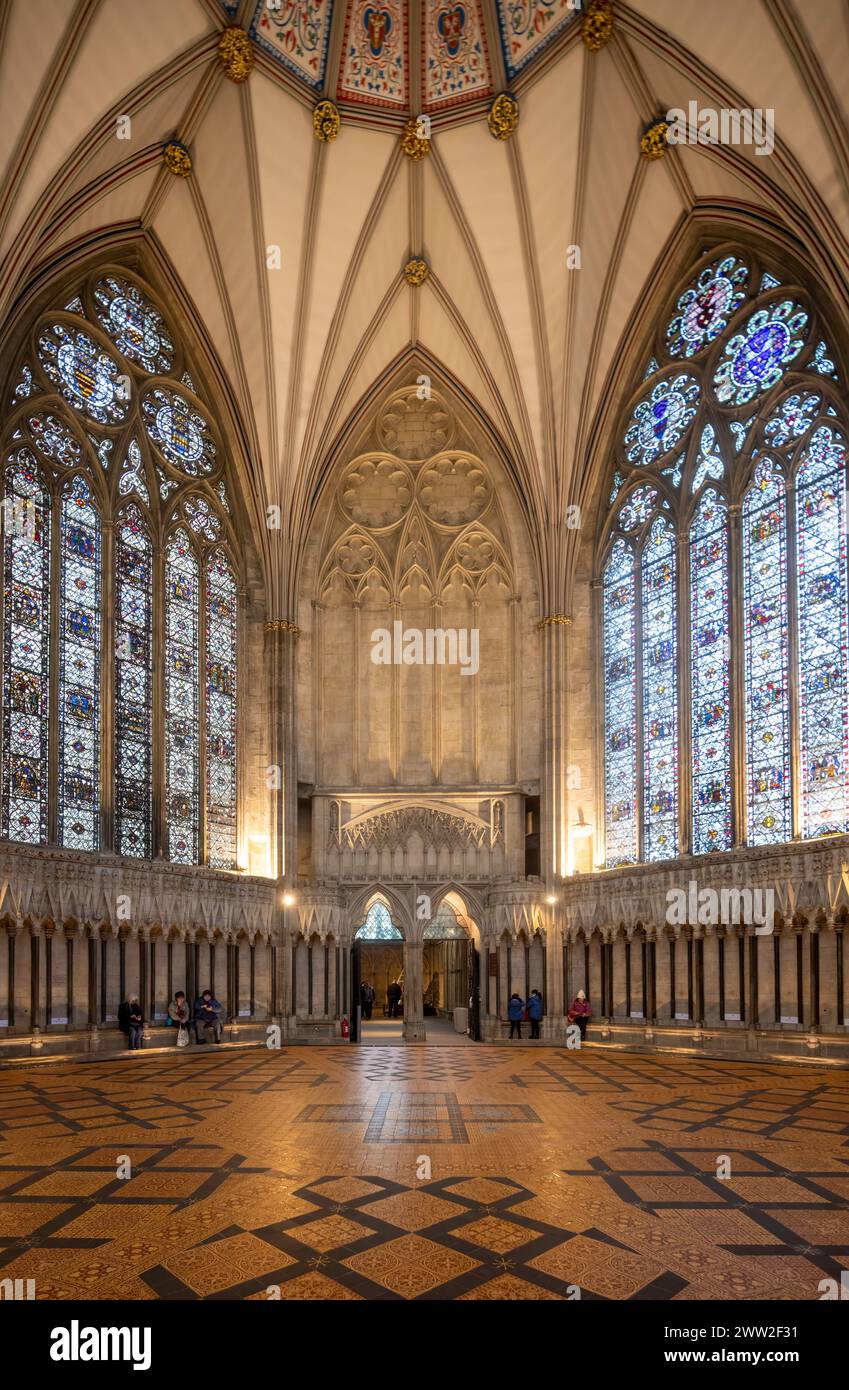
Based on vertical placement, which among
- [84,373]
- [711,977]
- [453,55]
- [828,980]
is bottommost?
[711,977]

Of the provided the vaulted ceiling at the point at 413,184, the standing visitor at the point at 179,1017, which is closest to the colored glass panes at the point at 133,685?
the standing visitor at the point at 179,1017

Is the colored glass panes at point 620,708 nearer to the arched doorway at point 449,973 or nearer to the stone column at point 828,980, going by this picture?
the arched doorway at point 449,973

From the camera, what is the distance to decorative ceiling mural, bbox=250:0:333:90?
19234mm

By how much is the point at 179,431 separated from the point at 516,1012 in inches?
604

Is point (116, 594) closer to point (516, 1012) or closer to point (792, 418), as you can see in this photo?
point (516, 1012)

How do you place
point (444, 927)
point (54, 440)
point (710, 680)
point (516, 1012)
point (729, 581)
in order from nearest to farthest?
point (54, 440) < point (729, 581) < point (710, 680) < point (516, 1012) < point (444, 927)

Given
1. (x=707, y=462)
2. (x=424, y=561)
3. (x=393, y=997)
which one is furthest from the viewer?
(x=393, y=997)

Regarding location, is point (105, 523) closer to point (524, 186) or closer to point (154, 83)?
point (154, 83)

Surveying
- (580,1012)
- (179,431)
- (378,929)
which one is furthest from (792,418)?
(378,929)

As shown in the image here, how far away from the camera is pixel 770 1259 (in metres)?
6.09

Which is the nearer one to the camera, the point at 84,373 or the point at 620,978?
the point at 84,373

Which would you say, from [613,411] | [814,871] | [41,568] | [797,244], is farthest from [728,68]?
[41,568]

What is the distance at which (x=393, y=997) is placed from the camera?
33781 millimetres

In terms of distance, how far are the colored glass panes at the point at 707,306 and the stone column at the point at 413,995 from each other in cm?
1508
